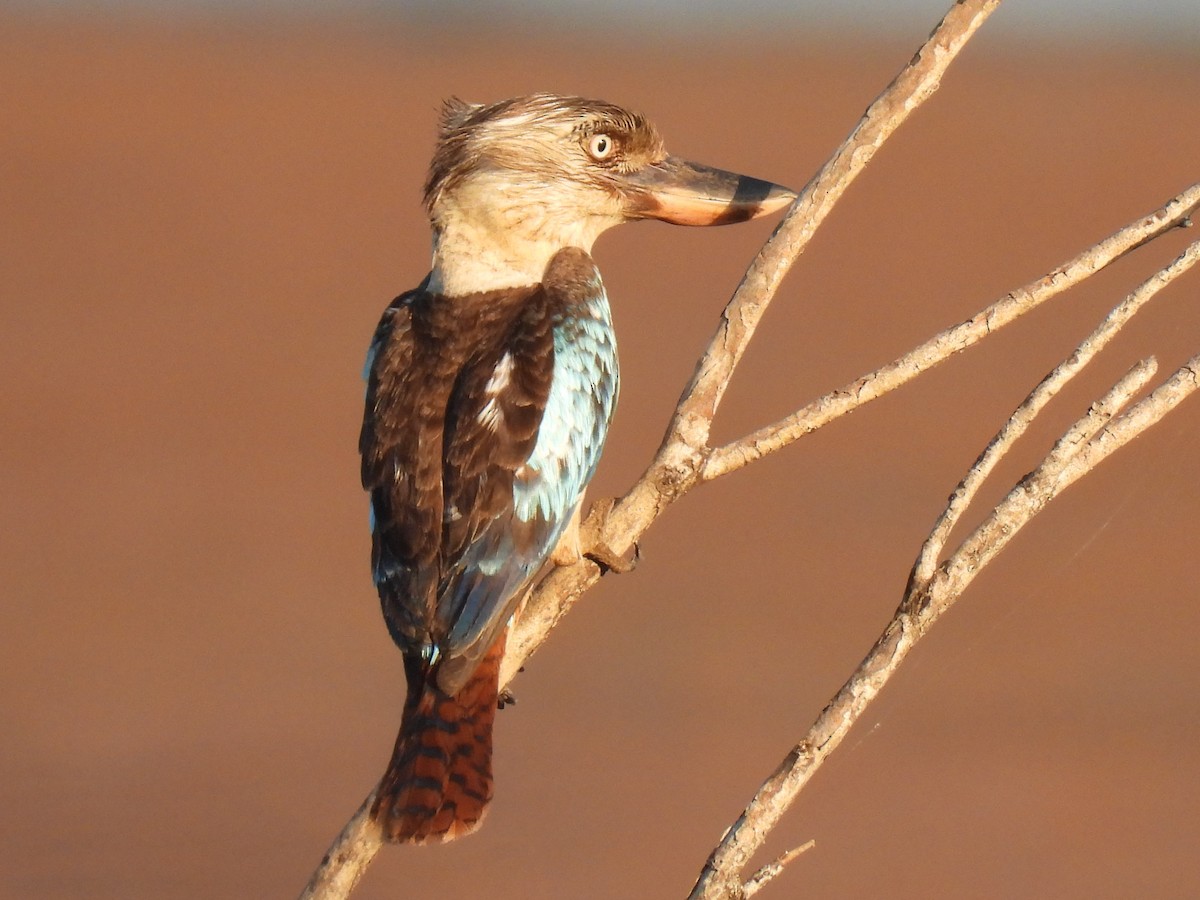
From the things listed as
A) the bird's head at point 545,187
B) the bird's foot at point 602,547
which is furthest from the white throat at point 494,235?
the bird's foot at point 602,547

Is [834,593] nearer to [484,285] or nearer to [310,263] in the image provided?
[484,285]

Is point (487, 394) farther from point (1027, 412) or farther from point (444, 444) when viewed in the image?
point (1027, 412)

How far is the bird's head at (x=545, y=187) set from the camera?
4656mm

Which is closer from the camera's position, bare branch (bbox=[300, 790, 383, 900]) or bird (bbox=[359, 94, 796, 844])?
bare branch (bbox=[300, 790, 383, 900])

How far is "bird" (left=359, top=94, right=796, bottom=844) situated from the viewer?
3713 mm

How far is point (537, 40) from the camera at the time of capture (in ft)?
125

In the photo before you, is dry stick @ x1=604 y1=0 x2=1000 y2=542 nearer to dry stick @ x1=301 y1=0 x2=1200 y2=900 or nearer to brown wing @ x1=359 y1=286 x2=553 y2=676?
dry stick @ x1=301 y1=0 x2=1200 y2=900

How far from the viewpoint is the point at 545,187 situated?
4707 mm

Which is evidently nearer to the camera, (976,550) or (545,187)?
(976,550)

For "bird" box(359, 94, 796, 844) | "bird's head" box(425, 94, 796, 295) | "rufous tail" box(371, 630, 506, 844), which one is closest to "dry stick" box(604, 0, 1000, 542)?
"bird" box(359, 94, 796, 844)

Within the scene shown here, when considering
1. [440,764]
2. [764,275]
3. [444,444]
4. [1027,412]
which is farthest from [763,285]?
[440,764]

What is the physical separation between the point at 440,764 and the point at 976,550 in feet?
3.84

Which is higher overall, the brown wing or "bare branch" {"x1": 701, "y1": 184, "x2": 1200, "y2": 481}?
"bare branch" {"x1": 701, "y1": 184, "x2": 1200, "y2": 481}

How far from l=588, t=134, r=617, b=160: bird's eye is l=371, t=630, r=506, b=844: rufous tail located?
1.58 meters
